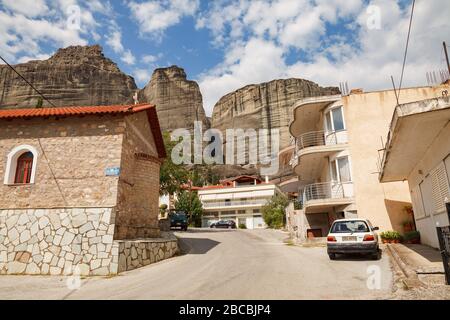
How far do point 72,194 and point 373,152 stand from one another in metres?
16.7

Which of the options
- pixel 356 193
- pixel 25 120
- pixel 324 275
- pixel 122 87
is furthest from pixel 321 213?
pixel 122 87

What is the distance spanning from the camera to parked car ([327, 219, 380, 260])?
10781mm

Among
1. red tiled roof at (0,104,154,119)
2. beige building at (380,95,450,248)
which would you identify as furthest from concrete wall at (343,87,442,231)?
red tiled roof at (0,104,154,119)

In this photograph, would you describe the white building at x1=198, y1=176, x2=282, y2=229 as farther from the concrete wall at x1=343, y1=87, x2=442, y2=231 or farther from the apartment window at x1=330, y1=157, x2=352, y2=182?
the concrete wall at x1=343, y1=87, x2=442, y2=231

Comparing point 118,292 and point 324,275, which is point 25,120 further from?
point 324,275

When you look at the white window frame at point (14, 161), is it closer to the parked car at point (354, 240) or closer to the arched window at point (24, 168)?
the arched window at point (24, 168)

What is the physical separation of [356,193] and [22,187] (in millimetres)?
17100

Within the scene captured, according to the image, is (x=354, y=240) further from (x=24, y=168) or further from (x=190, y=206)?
(x=190, y=206)

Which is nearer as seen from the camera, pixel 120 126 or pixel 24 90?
pixel 120 126

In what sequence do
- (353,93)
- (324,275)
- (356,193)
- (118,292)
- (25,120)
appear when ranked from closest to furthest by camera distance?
(118,292)
(324,275)
(25,120)
(356,193)
(353,93)

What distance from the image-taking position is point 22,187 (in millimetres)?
12031

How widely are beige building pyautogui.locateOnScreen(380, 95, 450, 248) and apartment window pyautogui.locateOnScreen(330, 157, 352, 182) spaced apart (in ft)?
9.73

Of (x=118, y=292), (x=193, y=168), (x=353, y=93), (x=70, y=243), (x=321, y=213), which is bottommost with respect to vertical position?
(x=118, y=292)

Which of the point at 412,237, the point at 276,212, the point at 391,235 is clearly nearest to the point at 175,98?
the point at 276,212
